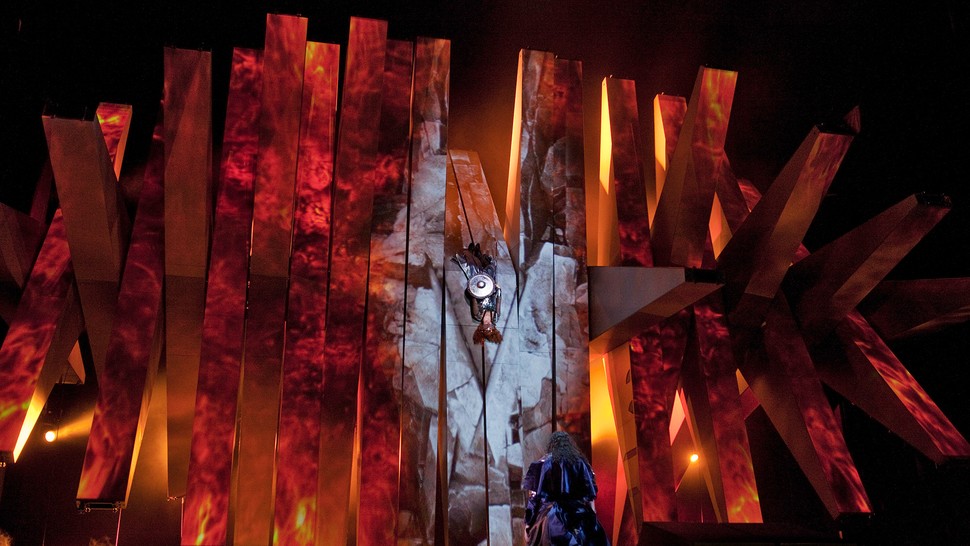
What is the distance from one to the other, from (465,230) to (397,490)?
2595 mm

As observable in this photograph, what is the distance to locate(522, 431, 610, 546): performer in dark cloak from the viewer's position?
477 cm

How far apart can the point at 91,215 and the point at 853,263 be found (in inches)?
260

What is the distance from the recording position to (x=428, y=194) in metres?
6.84

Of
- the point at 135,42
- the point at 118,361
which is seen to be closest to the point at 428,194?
the point at 118,361

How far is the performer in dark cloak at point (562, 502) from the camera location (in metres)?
4.77

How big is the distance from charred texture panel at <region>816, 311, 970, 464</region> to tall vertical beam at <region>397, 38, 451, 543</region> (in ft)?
12.9

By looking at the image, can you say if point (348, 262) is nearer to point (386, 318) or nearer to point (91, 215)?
point (386, 318)

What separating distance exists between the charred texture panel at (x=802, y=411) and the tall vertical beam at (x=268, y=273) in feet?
15.0

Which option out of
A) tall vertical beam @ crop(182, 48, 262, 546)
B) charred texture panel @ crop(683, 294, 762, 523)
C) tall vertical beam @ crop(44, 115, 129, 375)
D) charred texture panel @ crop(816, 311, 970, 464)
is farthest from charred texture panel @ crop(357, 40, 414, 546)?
charred texture panel @ crop(816, 311, 970, 464)

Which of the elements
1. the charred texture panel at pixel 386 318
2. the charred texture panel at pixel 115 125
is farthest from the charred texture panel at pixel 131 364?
the charred texture panel at pixel 386 318

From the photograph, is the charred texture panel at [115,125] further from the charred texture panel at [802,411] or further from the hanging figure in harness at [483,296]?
the charred texture panel at [802,411]

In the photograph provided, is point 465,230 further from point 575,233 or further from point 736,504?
point 736,504

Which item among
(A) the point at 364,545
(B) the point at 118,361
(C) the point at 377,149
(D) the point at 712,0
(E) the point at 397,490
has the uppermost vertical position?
(D) the point at 712,0

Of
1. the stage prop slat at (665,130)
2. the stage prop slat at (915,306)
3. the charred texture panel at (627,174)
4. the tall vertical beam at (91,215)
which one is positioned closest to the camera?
the tall vertical beam at (91,215)
